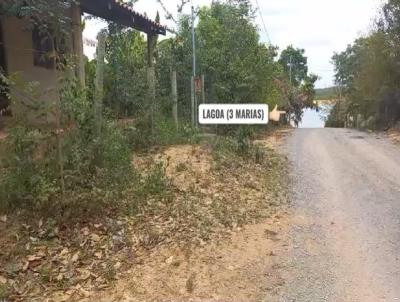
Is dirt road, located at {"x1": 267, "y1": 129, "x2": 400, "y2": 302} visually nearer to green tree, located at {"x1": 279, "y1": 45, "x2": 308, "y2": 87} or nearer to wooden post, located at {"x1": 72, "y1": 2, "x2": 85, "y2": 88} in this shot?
wooden post, located at {"x1": 72, "y1": 2, "x2": 85, "y2": 88}

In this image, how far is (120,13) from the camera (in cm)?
973

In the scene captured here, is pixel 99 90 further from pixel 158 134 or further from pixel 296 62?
pixel 296 62

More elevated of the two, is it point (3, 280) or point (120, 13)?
point (120, 13)

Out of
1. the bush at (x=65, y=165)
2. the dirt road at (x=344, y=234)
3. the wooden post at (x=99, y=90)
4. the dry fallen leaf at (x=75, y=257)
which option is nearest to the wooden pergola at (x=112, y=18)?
the wooden post at (x=99, y=90)

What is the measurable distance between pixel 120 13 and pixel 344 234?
680 cm


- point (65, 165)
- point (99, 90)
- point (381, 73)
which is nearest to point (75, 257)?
point (65, 165)

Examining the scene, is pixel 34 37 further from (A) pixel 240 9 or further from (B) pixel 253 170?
(A) pixel 240 9

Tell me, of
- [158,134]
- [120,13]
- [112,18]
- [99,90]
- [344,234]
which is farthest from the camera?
[112,18]

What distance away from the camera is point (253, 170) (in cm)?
772

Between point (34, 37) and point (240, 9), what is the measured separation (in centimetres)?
692

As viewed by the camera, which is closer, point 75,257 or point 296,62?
point 75,257

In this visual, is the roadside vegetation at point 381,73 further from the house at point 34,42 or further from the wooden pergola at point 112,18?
the house at point 34,42

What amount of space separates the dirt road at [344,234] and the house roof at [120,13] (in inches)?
181

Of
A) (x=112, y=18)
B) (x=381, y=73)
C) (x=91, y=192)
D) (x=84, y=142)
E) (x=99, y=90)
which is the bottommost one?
(x=91, y=192)
